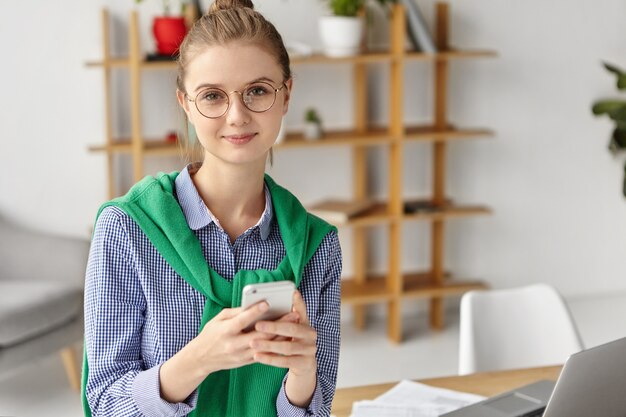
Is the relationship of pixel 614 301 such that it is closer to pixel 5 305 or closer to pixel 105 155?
pixel 105 155

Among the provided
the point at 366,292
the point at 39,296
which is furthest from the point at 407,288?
the point at 39,296

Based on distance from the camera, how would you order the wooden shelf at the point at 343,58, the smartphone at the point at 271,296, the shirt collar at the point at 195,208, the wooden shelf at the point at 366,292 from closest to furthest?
the smartphone at the point at 271,296 < the shirt collar at the point at 195,208 < the wooden shelf at the point at 343,58 < the wooden shelf at the point at 366,292

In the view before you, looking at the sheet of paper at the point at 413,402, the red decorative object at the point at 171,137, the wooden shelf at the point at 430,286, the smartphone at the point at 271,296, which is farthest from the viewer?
the wooden shelf at the point at 430,286

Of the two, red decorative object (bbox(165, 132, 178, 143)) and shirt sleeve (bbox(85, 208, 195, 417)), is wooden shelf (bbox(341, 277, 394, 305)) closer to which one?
red decorative object (bbox(165, 132, 178, 143))

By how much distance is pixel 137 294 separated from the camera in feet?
4.60

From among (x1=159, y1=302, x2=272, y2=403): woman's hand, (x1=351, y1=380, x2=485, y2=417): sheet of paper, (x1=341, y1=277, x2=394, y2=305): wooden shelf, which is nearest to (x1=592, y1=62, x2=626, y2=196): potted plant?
(x1=341, y1=277, x2=394, y2=305): wooden shelf

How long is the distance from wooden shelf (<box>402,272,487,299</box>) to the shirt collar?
3.07 meters

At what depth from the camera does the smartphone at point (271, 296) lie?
120 cm

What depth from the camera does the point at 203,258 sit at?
4.66ft

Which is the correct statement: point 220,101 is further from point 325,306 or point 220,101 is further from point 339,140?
point 339,140

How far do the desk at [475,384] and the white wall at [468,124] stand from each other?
8.76 feet

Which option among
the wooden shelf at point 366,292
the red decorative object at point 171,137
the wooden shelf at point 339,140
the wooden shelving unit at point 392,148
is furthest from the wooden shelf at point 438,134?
the red decorative object at point 171,137

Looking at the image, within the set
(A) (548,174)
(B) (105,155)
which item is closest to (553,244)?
(A) (548,174)

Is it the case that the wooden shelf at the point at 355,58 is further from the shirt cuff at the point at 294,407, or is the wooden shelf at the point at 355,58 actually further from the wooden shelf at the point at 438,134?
the shirt cuff at the point at 294,407
